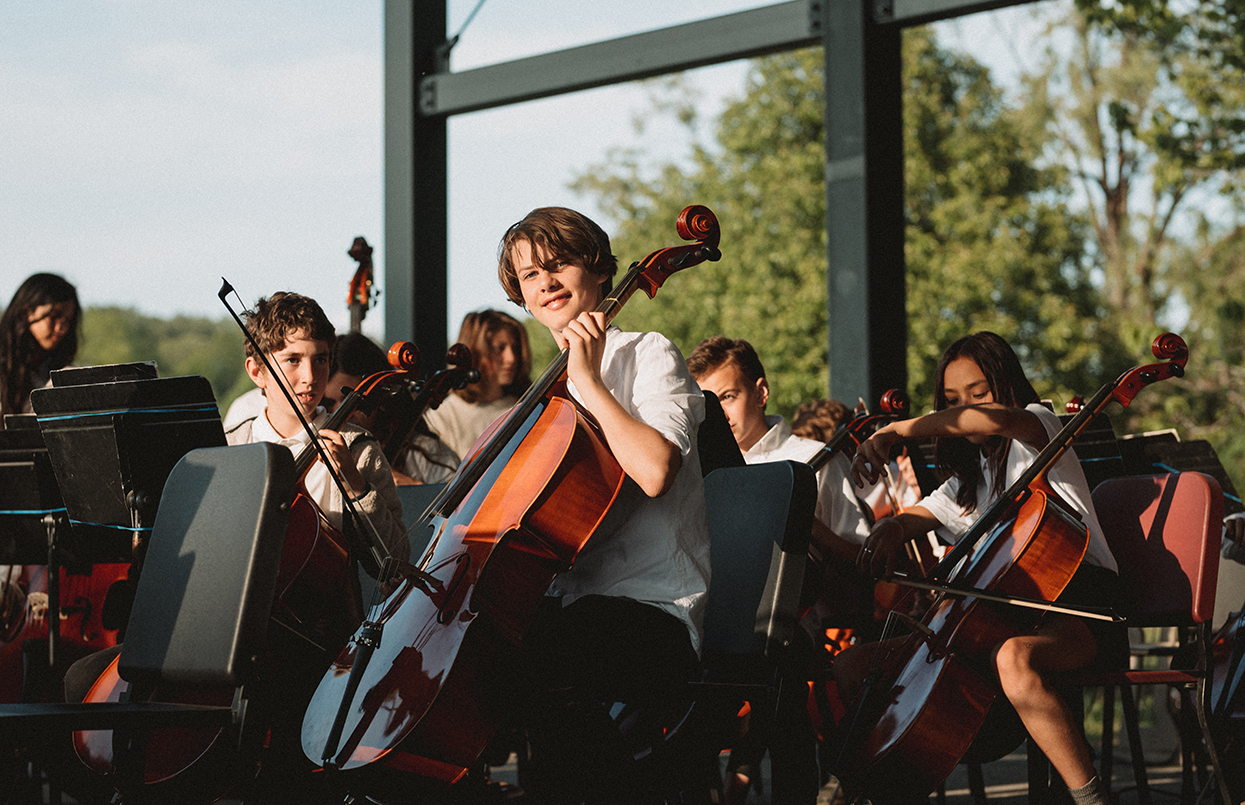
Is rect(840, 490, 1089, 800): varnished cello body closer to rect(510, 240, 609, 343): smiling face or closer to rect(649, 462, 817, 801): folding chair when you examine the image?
rect(649, 462, 817, 801): folding chair

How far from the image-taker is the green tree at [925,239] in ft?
52.9

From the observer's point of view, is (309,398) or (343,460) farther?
(309,398)

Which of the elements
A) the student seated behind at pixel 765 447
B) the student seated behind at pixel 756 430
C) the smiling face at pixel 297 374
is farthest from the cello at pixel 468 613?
the student seated behind at pixel 756 430

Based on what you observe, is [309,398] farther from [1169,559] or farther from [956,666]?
[1169,559]

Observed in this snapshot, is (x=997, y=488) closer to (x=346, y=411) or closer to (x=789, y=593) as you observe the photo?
(x=789, y=593)

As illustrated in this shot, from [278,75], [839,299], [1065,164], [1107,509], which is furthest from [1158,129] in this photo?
[278,75]

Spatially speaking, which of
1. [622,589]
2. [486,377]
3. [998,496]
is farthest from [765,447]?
[622,589]

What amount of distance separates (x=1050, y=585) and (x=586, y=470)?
932 millimetres

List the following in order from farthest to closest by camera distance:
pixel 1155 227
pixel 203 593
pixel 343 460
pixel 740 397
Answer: pixel 1155 227, pixel 740 397, pixel 343 460, pixel 203 593

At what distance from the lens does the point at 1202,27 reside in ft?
26.9

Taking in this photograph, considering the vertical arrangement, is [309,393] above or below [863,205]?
below

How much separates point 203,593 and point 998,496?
162 centimetres

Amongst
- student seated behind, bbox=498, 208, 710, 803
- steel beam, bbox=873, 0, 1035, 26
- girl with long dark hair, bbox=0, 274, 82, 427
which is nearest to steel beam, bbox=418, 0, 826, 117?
steel beam, bbox=873, 0, 1035, 26

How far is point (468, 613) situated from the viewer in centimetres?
165
